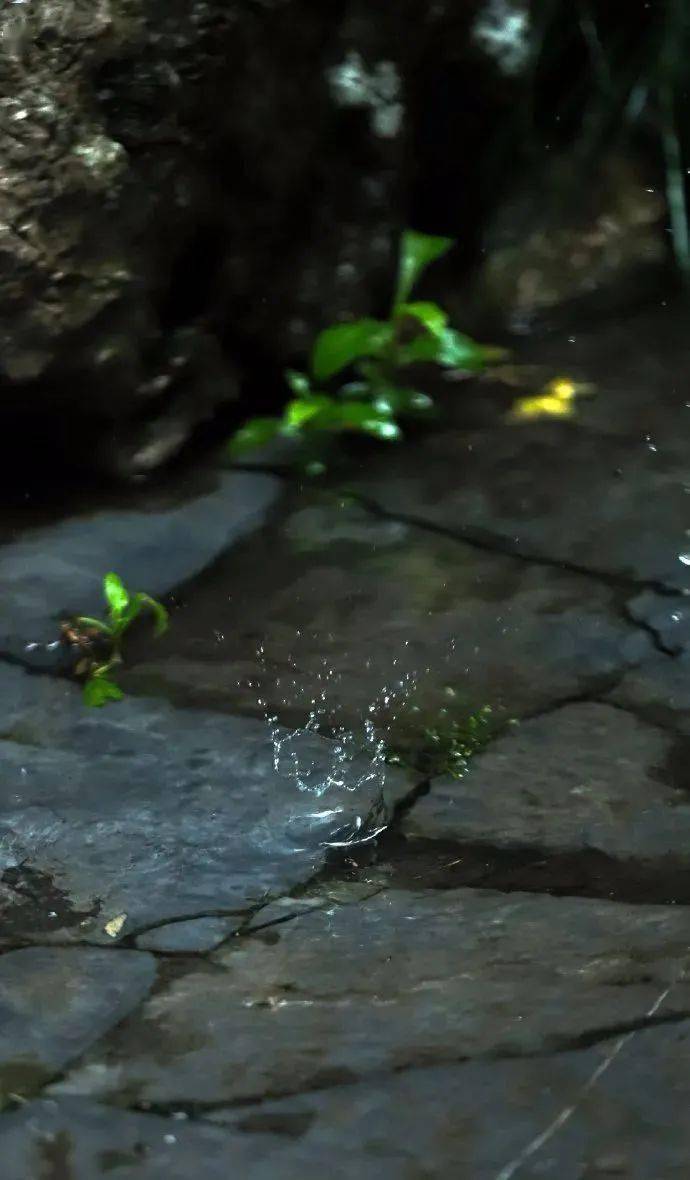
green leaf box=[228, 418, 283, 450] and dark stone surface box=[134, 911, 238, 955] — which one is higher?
green leaf box=[228, 418, 283, 450]

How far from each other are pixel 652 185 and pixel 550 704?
7.24 feet

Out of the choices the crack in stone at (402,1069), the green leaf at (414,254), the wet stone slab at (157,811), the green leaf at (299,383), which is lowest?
the wet stone slab at (157,811)

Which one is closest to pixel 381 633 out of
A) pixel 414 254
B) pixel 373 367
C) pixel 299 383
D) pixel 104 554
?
pixel 104 554

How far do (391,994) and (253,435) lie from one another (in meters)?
1.50

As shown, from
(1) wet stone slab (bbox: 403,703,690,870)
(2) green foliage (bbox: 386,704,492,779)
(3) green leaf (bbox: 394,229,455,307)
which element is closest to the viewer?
(1) wet stone slab (bbox: 403,703,690,870)

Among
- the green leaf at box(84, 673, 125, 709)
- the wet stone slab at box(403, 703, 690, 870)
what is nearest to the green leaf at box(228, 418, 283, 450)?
the green leaf at box(84, 673, 125, 709)

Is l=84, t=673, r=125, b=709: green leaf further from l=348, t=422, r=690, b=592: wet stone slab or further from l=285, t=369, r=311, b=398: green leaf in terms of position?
l=285, t=369, r=311, b=398: green leaf

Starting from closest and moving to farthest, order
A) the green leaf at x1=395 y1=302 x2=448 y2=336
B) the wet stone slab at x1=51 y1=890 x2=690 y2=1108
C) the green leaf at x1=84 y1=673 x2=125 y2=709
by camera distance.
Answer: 1. the wet stone slab at x1=51 y1=890 x2=690 y2=1108
2. the green leaf at x1=84 y1=673 x2=125 y2=709
3. the green leaf at x1=395 y1=302 x2=448 y2=336

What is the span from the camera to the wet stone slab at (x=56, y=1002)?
56.2 inches

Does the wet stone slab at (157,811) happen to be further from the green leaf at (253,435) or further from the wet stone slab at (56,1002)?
the green leaf at (253,435)

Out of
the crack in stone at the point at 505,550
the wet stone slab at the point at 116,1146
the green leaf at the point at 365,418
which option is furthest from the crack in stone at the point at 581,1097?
the green leaf at the point at 365,418

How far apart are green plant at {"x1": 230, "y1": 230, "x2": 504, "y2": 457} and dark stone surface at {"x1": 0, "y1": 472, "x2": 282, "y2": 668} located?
18 cm

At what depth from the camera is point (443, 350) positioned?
294 cm

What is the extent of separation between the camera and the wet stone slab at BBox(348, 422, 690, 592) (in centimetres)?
248
